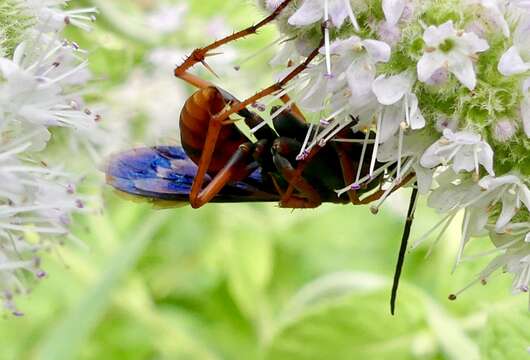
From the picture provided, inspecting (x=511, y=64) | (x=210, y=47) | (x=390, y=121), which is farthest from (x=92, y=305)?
(x=511, y=64)

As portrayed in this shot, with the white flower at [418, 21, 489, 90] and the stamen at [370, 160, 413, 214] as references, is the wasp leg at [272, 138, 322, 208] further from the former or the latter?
the white flower at [418, 21, 489, 90]

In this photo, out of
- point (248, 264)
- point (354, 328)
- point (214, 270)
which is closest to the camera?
point (354, 328)

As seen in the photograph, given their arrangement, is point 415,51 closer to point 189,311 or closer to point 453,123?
point 453,123

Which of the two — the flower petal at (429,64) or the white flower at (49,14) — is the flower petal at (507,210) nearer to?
the flower petal at (429,64)

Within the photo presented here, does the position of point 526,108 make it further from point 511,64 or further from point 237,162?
point 237,162

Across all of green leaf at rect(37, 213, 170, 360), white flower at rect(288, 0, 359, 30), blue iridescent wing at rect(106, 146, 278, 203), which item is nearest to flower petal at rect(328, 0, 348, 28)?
white flower at rect(288, 0, 359, 30)

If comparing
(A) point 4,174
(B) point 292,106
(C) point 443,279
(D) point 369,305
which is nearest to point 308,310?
(D) point 369,305
